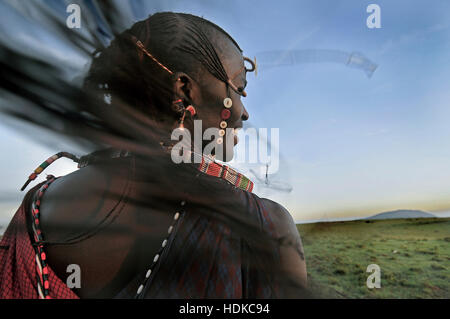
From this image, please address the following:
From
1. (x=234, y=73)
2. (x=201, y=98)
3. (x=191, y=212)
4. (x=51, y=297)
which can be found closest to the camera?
(x=51, y=297)

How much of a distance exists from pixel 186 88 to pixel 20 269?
1065 millimetres

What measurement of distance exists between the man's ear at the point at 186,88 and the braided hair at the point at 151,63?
0.03 meters

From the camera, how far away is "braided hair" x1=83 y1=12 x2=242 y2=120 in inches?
47.0

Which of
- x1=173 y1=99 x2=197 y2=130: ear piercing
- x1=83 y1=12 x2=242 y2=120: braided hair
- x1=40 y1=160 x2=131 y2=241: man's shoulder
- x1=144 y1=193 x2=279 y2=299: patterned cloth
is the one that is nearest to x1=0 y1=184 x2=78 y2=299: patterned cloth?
x1=40 y1=160 x2=131 y2=241: man's shoulder

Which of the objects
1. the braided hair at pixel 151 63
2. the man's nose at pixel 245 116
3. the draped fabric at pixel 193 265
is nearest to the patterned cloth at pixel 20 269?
the draped fabric at pixel 193 265

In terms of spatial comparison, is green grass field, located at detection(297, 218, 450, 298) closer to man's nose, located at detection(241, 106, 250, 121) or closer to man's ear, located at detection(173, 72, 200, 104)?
man's nose, located at detection(241, 106, 250, 121)

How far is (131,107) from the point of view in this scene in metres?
1.22

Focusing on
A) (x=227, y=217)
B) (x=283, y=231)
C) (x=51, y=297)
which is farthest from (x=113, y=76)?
(x=283, y=231)

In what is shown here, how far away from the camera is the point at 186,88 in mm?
1284

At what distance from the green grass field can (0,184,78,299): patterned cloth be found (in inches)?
43.2

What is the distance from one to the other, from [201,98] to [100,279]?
0.95 meters

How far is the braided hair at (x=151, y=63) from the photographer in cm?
119

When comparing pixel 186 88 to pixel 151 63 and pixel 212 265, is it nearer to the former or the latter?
pixel 151 63
